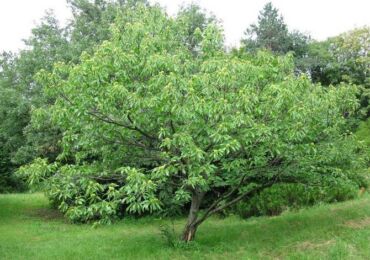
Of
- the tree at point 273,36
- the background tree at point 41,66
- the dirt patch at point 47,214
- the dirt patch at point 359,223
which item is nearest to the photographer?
the dirt patch at point 359,223

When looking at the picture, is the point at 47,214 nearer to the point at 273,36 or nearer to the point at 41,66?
the point at 41,66

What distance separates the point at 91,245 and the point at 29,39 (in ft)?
29.1

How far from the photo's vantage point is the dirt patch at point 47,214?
11.7 m

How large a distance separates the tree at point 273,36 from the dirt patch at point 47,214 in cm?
1497

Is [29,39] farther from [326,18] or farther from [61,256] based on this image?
[326,18]

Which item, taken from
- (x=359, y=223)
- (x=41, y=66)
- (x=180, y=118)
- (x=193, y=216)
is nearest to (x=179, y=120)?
(x=180, y=118)

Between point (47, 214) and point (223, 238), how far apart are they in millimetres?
7028

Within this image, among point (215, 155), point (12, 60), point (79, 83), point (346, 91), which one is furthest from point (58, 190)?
point (12, 60)

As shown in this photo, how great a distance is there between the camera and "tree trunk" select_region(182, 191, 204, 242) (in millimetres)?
6684

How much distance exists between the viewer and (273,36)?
77.1ft

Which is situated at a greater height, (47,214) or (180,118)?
(180,118)

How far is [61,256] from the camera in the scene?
6.74m

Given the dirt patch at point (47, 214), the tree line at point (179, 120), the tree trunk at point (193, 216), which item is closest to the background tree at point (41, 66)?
the dirt patch at point (47, 214)

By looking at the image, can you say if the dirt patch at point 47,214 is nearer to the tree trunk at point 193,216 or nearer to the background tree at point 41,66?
the background tree at point 41,66
